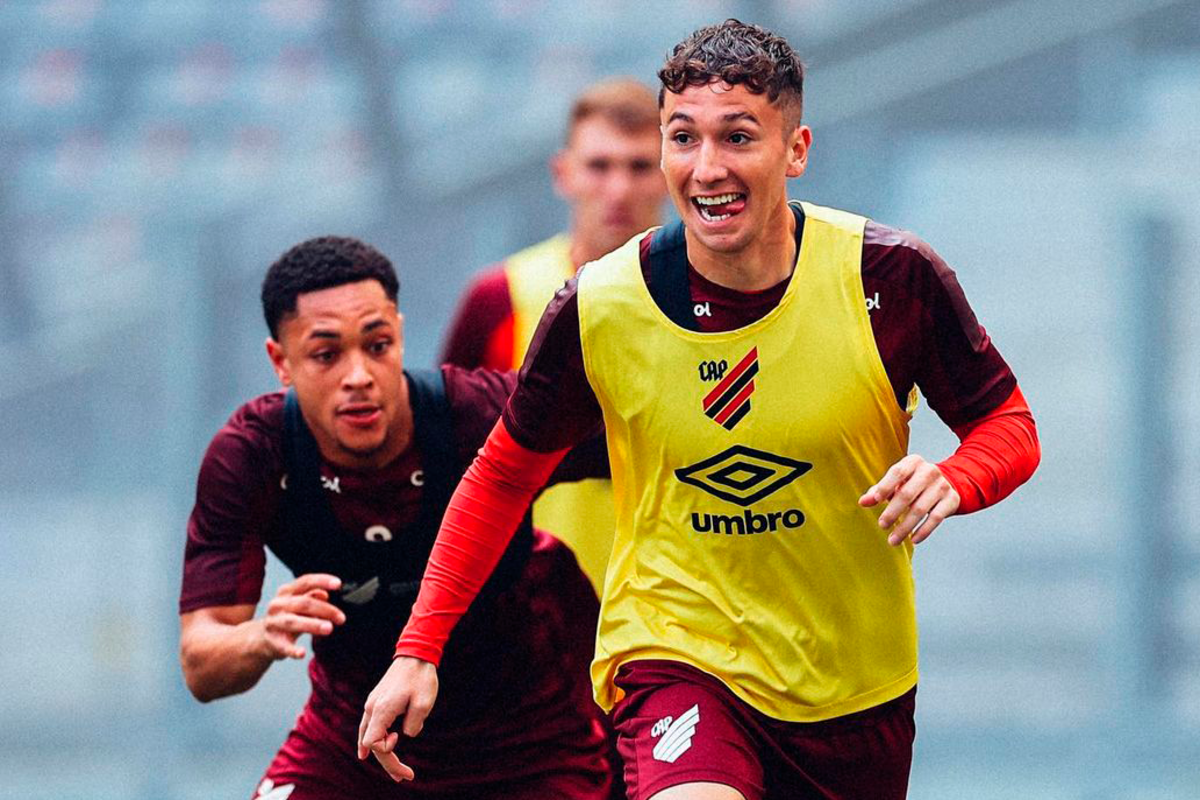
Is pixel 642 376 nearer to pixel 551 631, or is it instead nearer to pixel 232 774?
pixel 551 631

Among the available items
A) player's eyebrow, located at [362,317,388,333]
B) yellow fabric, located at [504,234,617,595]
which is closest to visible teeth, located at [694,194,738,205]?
player's eyebrow, located at [362,317,388,333]

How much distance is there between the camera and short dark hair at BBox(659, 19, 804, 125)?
3035mm

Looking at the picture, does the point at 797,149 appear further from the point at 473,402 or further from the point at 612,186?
the point at 612,186

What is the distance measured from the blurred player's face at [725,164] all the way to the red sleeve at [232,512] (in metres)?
0.98

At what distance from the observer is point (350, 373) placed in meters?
3.52

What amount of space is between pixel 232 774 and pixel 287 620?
4912 mm

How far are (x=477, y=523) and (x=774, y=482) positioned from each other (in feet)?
1.64

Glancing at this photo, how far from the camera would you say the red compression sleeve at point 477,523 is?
125 inches

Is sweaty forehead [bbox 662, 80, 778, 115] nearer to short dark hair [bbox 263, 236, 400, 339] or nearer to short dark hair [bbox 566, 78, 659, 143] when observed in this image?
short dark hair [bbox 263, 236, 400, 339]

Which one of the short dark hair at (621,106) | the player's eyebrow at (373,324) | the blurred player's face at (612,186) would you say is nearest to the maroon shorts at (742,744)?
the player's eyebrow at (373,324)

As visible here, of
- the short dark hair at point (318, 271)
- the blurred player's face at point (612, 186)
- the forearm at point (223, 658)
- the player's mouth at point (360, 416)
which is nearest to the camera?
the forearm at point (223, 658)

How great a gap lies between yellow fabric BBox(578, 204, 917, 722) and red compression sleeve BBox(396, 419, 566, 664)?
18 cm

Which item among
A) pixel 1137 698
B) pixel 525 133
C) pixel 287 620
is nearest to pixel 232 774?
pixel 525 133

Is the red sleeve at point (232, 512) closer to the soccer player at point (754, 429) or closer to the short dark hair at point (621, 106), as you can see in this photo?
the soccer player at point (754, 429)
